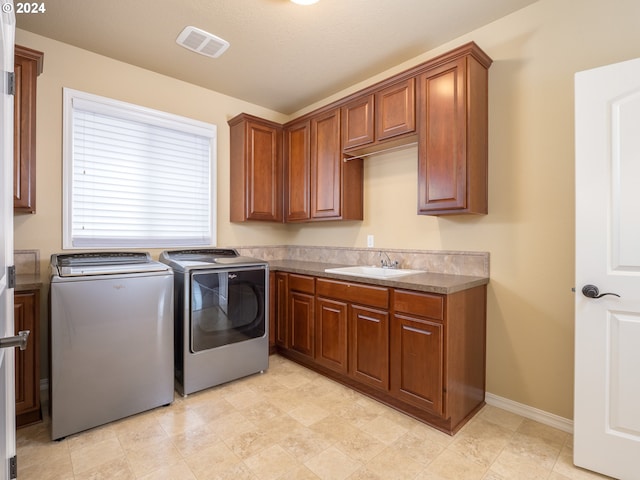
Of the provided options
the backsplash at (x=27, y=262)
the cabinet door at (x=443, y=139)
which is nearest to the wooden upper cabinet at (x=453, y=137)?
the cabinet door at (x=443, y=139)

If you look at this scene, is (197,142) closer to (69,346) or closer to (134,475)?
(69,346)

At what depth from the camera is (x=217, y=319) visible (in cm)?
265

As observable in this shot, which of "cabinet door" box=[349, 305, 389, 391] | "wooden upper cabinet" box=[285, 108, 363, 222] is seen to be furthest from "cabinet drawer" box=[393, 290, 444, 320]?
"wooden upper cabinet" box=[285, 108, 363, 222]

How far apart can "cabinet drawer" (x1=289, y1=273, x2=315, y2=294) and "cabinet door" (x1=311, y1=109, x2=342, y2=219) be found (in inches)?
25.8

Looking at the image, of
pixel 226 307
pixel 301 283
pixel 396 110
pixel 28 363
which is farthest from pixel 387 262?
pixel 28 363

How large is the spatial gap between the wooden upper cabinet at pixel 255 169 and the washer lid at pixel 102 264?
1067 mm

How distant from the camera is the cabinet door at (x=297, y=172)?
11.2 ft

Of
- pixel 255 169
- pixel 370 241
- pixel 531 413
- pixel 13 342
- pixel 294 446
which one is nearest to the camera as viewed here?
pixel 13 342

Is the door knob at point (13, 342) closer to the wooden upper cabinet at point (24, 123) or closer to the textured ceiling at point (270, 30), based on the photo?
the wooden upper cabinet at point (24, 123)

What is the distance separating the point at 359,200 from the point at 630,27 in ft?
6.83

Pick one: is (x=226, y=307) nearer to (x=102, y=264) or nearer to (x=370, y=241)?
(x=102, y=264)

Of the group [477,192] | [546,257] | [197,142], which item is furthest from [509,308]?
[197,142]

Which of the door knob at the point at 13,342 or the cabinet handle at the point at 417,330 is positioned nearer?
the door knob at the point at 13,342

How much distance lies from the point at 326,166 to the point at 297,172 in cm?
44
